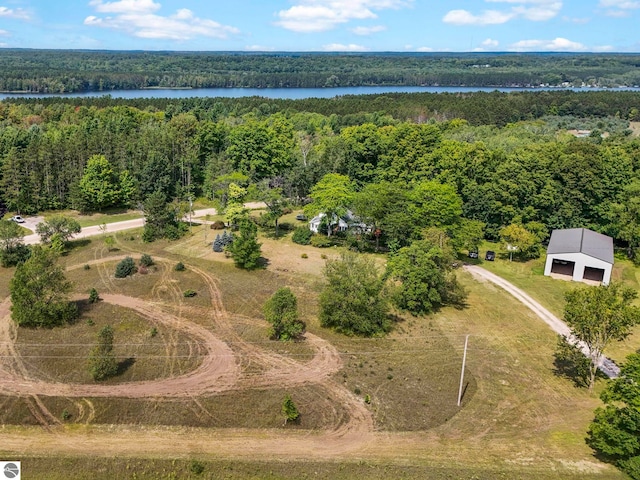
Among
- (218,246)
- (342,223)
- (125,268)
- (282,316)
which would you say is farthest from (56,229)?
(342,223)

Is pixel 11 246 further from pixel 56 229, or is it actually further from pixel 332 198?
pixel 332 198

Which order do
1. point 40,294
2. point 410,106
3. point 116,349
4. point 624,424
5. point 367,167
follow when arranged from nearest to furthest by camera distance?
point 624,424 < point 116,349 < point 40,294 < point 367,167 < point 410,106

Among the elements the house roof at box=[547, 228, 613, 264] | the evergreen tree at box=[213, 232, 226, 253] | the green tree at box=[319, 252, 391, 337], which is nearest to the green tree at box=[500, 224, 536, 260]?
the house roof at box=[547, 228, 613, 264]

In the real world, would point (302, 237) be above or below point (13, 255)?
above

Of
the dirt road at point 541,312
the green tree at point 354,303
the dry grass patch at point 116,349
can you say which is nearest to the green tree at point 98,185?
the dry grass patch at point 116,349

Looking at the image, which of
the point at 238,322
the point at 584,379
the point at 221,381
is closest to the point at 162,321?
the point at 238,322

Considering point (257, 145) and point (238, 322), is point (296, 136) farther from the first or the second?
point (238, 322)

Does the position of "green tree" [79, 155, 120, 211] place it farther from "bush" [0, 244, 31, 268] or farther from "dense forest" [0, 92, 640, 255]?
"bush" [0, 244, 31, 268]
